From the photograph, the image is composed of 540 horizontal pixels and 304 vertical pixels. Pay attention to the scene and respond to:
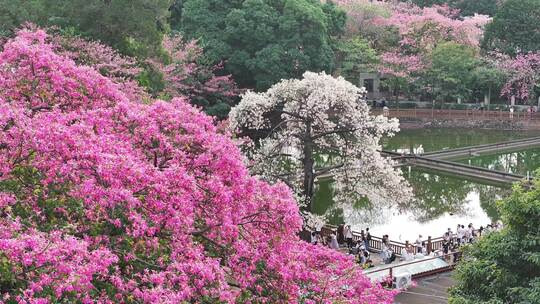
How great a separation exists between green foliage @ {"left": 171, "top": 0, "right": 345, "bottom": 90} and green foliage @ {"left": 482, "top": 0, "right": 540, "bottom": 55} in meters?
16.8

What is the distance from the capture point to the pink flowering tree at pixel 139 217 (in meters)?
6.39

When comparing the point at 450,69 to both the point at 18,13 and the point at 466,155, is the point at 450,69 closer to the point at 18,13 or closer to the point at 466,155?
the point at 466,155

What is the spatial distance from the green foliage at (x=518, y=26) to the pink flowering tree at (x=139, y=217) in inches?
1723

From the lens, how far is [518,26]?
4928 cm

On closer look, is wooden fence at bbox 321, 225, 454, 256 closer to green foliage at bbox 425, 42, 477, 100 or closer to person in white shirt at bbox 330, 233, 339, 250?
person in white shirt at bbox 330, 233, 339, 250

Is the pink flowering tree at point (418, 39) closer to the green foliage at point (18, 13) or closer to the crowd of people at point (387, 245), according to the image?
the crowd of people at point (387, 245)

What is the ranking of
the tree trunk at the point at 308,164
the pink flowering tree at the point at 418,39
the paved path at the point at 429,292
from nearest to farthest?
the paved path at the point at 429,292, the tree trunk at the point at 308,164, the pink flowering tree at the point at 418,39

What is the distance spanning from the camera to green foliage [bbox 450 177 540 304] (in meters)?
9.22

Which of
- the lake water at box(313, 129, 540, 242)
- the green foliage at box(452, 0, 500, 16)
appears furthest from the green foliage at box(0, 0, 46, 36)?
the green foliage at box(452, 0, 500, 16)

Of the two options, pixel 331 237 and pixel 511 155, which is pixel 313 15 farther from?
pixel 331 237

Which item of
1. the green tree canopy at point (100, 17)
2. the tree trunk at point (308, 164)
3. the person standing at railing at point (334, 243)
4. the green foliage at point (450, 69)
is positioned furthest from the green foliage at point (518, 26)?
the person standing at railing at point (334, 243)

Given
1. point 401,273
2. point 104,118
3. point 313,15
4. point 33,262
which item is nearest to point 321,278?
point 104,118

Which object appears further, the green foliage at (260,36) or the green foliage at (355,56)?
the green foliage at (355,56)

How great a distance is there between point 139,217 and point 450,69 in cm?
4289
